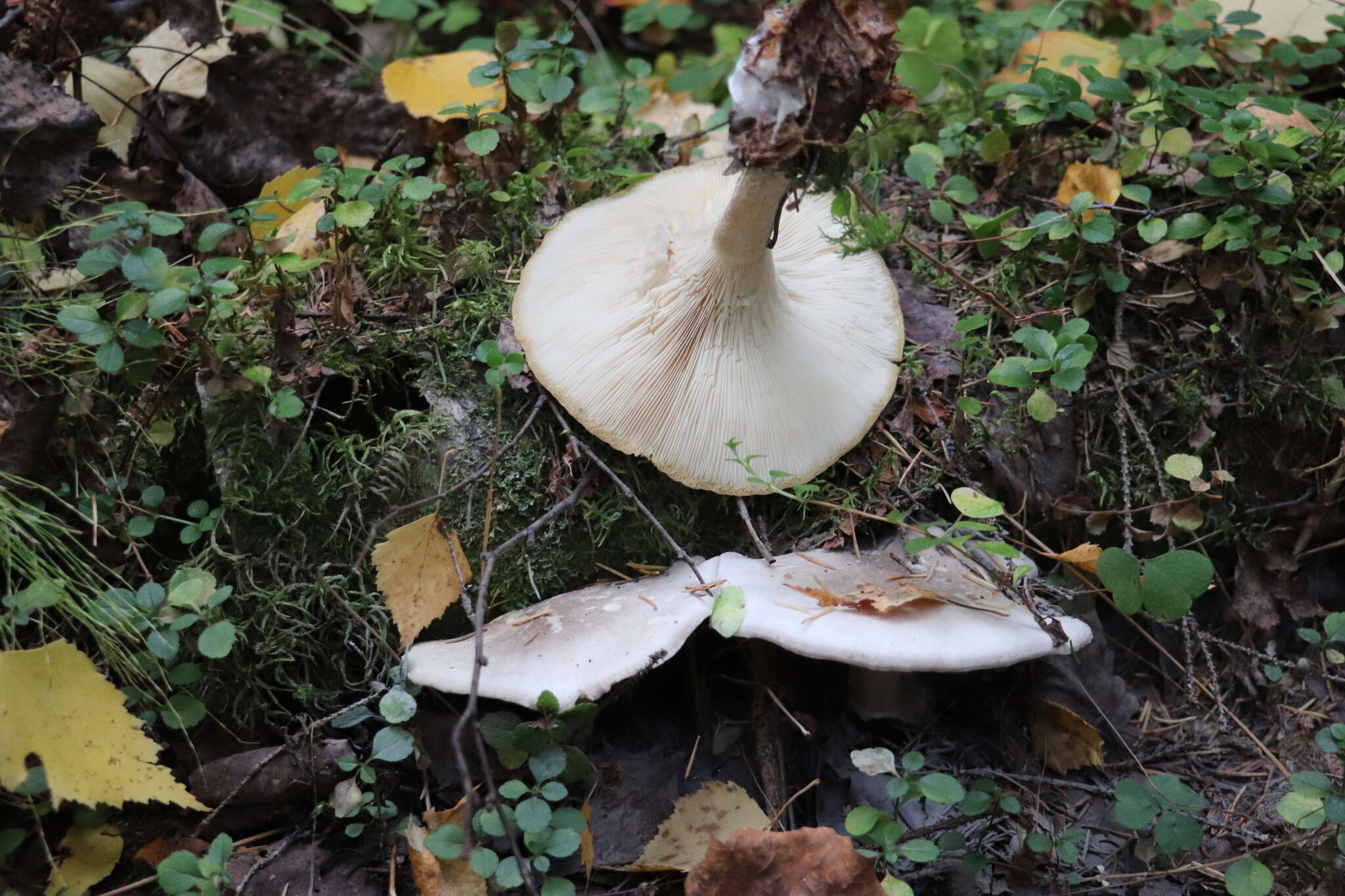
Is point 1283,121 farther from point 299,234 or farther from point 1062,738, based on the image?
point 299,234

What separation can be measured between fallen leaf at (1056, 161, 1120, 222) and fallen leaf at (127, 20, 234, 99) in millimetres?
2737

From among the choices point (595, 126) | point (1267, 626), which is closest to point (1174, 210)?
point (1267, 626)

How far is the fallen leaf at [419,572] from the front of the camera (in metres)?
Result: 1.98

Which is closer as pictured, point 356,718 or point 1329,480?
point 356,718

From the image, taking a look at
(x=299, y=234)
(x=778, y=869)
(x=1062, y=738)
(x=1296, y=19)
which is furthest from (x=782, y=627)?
(x=1296, y=19)

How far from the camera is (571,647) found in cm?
187

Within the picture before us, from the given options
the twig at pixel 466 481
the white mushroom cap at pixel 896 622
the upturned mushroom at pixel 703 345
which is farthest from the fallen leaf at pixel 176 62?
the white mushroom cap at pixel 896 622

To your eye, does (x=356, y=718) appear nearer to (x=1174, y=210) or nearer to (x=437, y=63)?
(x=437, y=63)

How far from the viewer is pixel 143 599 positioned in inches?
76.2

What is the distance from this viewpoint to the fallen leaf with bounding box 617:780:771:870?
6.33 feet

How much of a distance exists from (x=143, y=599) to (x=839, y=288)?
1.85 meters

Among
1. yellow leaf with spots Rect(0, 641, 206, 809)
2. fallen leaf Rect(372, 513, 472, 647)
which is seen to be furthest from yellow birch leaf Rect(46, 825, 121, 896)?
fallen leaf Rect(372, 513, 472, 647)

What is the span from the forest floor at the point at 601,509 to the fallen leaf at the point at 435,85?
22 cm

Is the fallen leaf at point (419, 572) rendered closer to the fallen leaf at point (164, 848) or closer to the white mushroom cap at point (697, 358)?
the white mushroom cap at point (697, 358)
